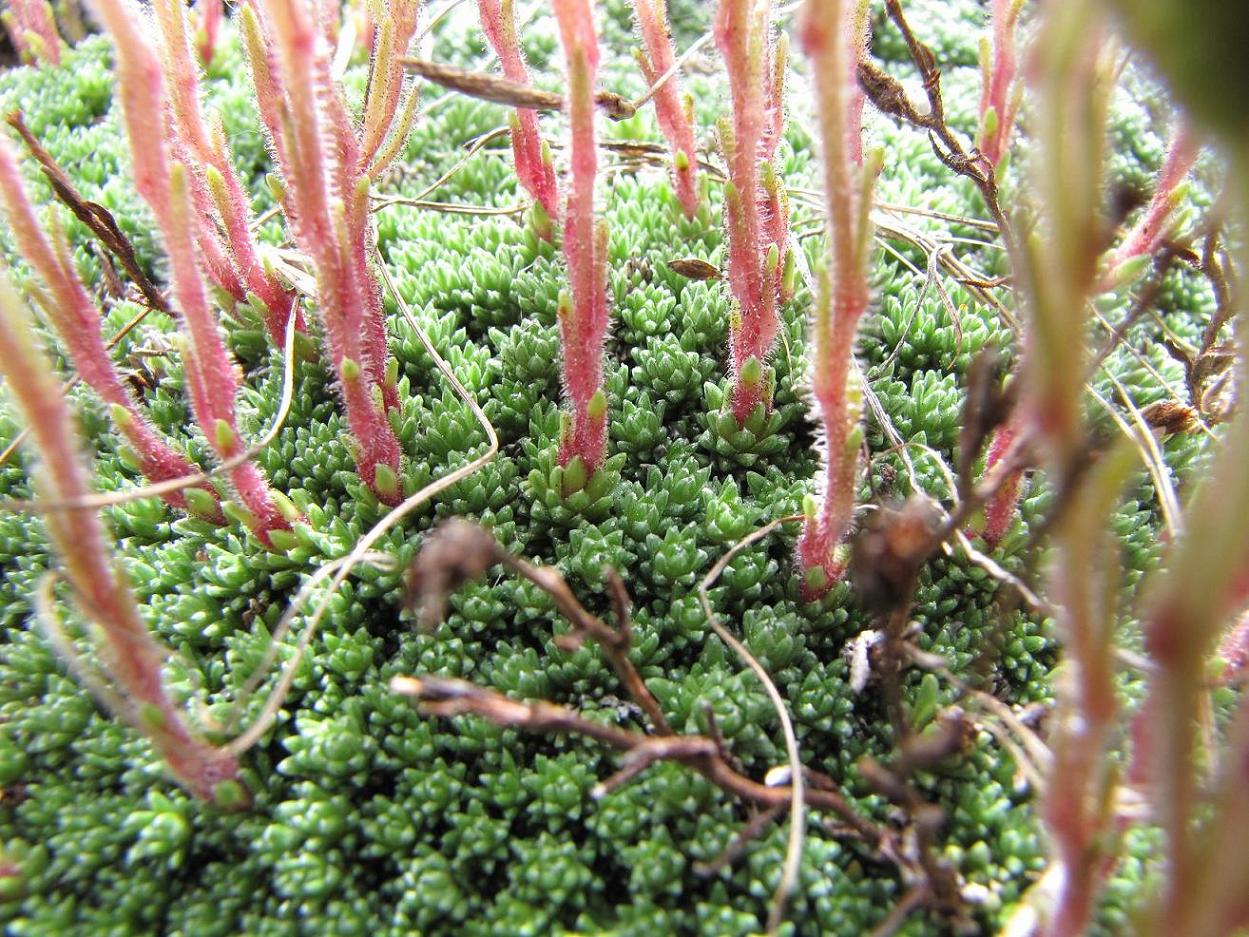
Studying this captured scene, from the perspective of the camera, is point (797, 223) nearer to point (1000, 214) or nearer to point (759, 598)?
point (1000, 214)

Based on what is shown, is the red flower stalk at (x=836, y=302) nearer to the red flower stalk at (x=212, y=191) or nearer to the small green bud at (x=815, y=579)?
the small green bud at (x=815, y=579)

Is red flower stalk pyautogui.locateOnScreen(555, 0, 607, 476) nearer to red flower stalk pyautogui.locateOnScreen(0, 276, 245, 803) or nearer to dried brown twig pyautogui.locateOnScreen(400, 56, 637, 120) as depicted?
dried brown twig pyautogui.locateOnScreen(400, 56, 637, 120)

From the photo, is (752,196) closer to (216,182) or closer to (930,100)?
(930,100)

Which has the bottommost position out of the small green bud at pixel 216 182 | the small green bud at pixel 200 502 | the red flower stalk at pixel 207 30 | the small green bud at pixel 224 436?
the small green bud at pixel 200 502

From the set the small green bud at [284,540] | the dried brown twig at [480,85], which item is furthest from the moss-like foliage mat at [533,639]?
the dried brown twig at [480,85]

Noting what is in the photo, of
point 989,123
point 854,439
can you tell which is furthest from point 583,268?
point 989,123

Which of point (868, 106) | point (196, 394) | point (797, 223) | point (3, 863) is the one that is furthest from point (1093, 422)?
point (3, 863)
